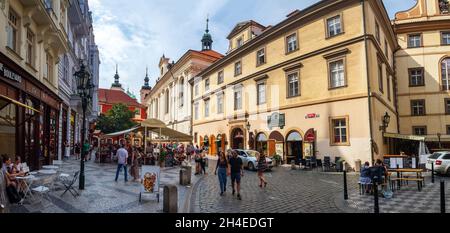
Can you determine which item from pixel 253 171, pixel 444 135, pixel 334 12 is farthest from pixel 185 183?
pixel 444 135

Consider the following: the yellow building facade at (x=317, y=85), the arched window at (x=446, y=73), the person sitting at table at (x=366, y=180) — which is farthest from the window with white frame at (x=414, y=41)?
the person sitting at table at (x=366, y=180)

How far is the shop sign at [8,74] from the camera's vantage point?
9922mm

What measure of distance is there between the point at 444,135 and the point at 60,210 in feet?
112

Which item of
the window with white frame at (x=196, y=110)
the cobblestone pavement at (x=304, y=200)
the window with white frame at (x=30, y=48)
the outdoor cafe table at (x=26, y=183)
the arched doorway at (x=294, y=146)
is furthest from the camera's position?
the window with white frame at (x=196, y=110)

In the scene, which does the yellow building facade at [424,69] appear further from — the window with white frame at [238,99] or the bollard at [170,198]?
the bollard at [170,198]

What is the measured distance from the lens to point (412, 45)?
3134cm

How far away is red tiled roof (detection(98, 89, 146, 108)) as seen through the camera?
77.9m

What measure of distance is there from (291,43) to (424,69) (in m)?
17.3

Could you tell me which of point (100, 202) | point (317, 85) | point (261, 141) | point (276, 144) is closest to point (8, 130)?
point (100, 202)

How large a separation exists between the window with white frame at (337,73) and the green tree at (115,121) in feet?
109

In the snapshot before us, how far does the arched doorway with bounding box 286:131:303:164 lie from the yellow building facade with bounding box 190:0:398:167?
8 cm

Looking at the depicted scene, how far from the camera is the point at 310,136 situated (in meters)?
20.7

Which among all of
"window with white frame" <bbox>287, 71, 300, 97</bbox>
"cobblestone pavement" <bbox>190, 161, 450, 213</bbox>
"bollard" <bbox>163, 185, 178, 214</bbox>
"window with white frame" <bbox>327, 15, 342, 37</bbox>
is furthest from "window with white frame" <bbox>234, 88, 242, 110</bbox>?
"bollard" <bbox>163, 185, 178, 214</bbox>

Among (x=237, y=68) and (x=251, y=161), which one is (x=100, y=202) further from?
(x=237, y=68)
